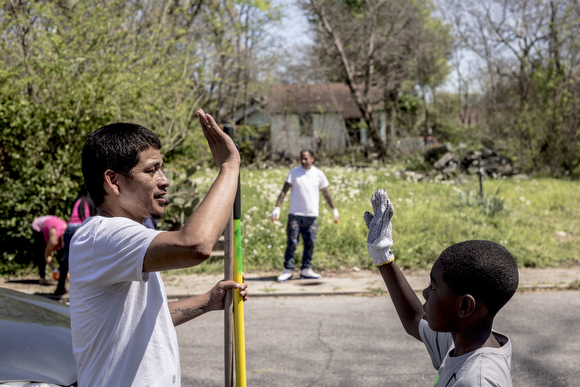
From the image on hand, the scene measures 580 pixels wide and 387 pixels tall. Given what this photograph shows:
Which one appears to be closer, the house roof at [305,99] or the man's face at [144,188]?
→ the man's face at [144,188]

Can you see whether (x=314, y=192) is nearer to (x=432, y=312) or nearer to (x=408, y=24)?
(x=432, y=312)

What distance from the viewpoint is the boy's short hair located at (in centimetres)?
177

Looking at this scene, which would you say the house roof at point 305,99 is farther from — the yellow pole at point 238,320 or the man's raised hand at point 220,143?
the man's raised hand at point 220,143

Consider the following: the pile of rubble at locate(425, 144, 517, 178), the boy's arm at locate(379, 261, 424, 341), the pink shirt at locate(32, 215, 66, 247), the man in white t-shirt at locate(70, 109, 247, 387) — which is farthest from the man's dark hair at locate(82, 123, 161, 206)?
the pile of rubble at locate(425, 144, 517, 178)

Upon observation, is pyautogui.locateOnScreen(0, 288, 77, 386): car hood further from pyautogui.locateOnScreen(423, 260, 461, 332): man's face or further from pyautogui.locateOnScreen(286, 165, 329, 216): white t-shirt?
pyautogui.locateOnScreen(286, 165, 329, 216): white t-shirt

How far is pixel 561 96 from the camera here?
57.3 ft

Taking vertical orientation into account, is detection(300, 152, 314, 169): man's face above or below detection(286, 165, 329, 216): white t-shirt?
above

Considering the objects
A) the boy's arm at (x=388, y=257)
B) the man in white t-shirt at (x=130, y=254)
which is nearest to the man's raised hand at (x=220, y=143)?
the man in white t-shirt at (x=130, y=254)

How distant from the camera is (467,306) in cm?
178

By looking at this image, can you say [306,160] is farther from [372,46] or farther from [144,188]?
[372,46]

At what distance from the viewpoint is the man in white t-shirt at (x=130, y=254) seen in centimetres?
A: 156

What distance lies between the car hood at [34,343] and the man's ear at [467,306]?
6.66 ft

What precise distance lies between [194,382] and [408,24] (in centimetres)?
2325

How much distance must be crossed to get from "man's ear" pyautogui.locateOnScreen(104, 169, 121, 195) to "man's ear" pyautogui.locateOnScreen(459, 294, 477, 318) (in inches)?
48.3
